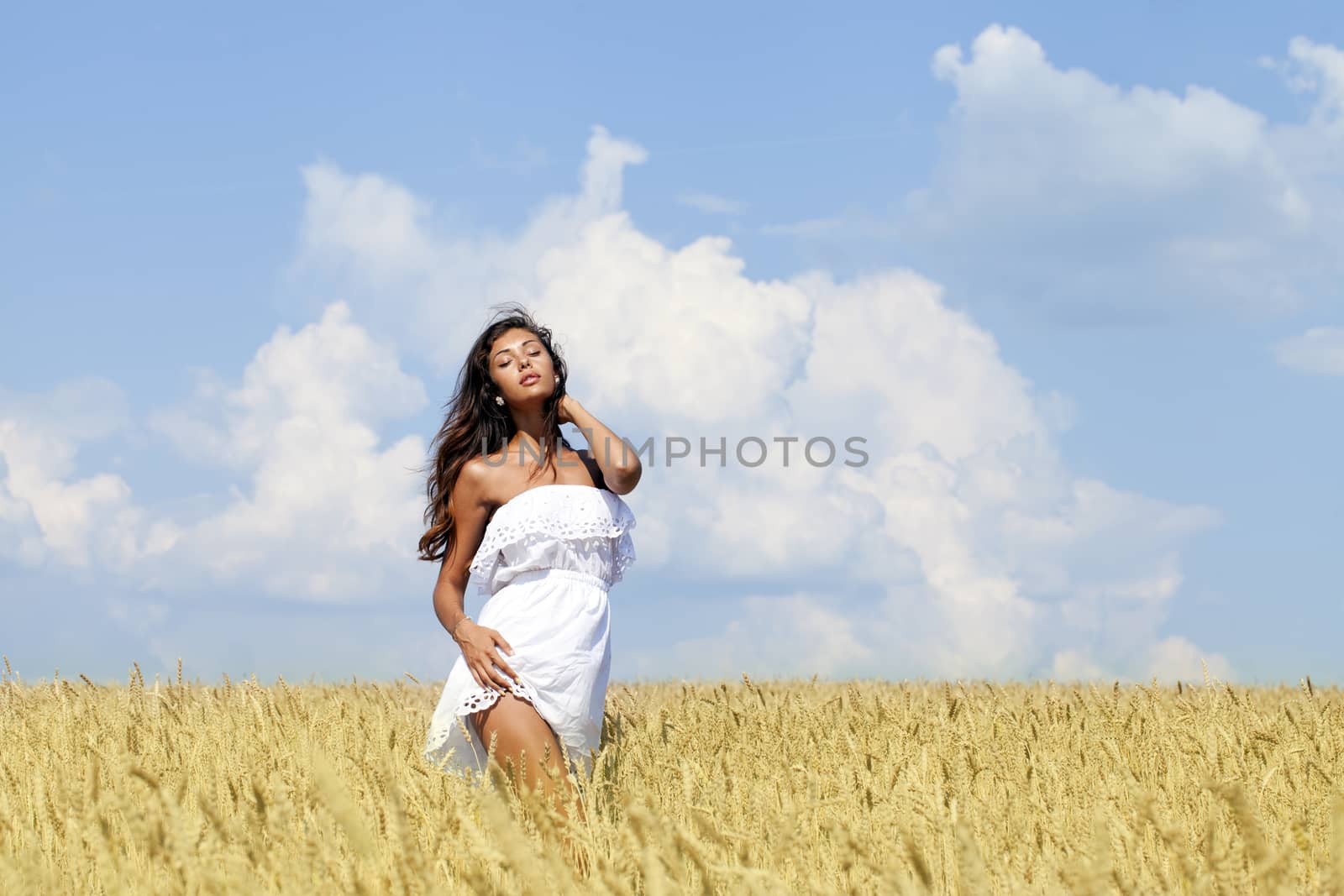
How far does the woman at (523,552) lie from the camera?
4.32m

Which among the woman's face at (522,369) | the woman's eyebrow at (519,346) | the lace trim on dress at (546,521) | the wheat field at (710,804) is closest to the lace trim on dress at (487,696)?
the wheat field at (710,804)

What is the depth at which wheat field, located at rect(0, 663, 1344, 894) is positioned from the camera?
232cm

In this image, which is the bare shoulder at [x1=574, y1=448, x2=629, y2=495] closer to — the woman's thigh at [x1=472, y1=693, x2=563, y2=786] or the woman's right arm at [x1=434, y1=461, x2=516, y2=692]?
the woman's right arm at [x1=434, y1=461, x2=516, y2=692]

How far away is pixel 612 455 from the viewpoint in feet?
15.0

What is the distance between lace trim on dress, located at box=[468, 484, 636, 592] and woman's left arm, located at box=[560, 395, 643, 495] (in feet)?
0.28

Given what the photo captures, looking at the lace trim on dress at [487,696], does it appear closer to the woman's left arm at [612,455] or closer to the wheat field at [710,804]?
the wheat field at [710,804]

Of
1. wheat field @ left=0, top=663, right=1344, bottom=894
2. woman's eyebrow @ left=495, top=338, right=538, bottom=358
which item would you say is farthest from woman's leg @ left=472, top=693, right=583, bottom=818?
woman's eyebrow @ left=495, top=338, right=538, bottom=358

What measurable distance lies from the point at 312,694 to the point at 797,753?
5.05 metres

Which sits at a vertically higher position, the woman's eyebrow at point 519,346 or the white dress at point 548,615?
the woman's eyebrow at point 519,346

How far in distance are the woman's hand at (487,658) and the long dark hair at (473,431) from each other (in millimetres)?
587

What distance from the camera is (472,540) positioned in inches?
186

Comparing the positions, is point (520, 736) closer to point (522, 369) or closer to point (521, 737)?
point (521, 737)

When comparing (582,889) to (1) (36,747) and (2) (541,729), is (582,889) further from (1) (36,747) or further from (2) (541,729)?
(1) (36,747)

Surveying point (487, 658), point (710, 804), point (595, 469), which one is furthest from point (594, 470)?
point (710, 804)
